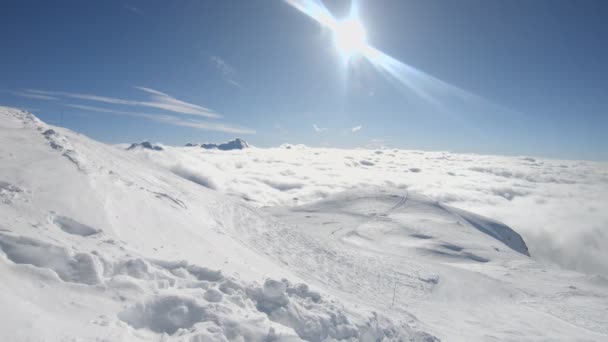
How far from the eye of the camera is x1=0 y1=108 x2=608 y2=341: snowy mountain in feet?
21.8

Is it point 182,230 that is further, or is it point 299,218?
point 299,218

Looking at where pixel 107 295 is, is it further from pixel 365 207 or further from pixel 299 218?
pixel 365 207

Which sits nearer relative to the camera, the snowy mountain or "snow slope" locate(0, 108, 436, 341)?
"snow slope" locate(0, 108, 436, 341)

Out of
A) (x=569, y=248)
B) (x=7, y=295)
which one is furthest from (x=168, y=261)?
(x=569, y=248)

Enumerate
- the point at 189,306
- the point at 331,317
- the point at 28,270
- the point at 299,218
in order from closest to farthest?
the point at 28,270 < the point at 189,306 < the point at 331,317 < the point at 299,218

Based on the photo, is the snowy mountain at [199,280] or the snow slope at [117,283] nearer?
the snow slope at [117,283]

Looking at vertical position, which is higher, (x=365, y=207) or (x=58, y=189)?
(x=365, y=207)

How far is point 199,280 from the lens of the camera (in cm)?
901

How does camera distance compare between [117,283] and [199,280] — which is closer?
[117,283]

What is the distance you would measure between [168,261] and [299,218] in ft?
168

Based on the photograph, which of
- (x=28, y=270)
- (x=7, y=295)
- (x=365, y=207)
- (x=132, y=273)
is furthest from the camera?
(x=365, y=207)

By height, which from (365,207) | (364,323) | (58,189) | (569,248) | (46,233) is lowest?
(364,323)

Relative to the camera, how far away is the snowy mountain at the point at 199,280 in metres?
6.66

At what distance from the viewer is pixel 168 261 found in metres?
9.48
